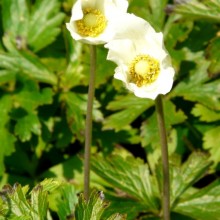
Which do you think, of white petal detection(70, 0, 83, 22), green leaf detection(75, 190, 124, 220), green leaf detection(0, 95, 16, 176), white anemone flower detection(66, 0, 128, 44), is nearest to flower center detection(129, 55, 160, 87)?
white anemone flower detection(66, 0, 128, 44)

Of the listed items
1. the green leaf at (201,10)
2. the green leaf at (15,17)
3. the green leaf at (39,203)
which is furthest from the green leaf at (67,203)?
the green leaf at (15,17)

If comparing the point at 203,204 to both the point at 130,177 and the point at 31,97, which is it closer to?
the point at 130,177

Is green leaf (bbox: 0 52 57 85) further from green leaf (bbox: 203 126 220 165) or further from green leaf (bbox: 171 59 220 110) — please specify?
green leaf (bbox: 203 126 220 165)

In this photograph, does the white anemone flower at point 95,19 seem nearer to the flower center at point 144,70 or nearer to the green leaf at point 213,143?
the flower center at point 144,70

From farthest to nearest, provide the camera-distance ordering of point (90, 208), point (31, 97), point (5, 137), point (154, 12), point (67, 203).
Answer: point (154, 12), point (31, 97), point (5, 137), point (67, 203), point (90, 208)

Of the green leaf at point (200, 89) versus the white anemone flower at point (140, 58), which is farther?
the green leaf at point (200, 89)

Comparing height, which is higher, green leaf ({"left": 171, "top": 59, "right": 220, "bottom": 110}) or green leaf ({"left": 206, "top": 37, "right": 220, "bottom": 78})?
green leaf ({"left": 206, "top": 37, "right": 220, "bottom": 78})

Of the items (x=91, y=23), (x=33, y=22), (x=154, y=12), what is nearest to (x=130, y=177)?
(x=91, y=23)
